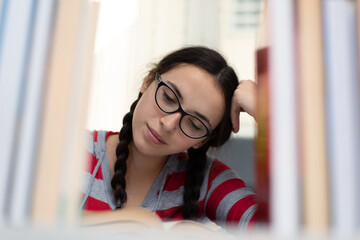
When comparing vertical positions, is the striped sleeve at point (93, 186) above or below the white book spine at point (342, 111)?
below

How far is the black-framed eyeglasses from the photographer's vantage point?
0.89 metres

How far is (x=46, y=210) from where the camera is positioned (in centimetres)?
32

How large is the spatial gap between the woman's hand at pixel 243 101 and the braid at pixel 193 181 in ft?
0.59

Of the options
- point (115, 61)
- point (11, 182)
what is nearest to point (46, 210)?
point (11, 182)

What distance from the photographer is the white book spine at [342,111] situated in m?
0.31

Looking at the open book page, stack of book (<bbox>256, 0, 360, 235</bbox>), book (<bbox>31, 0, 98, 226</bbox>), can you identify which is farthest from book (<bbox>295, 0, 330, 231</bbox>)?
book (<bbox>31, 0, 98, 226</bbox>)

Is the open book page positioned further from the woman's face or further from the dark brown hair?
the dark brown hair

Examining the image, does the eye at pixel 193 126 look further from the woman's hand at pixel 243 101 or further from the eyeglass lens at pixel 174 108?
the woman's hand at pixel 243 101

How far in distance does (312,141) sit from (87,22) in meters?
0.29

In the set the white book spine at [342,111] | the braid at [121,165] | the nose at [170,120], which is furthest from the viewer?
the braid at [121,165]

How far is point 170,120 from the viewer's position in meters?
0.87

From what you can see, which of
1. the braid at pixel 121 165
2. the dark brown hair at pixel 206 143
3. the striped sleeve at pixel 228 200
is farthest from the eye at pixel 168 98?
the striped sleeve at pixel 228 200

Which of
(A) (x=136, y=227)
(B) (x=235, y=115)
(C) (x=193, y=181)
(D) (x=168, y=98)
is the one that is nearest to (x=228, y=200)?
(C) (x=193, y=181)

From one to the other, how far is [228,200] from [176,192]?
18 centimetres
